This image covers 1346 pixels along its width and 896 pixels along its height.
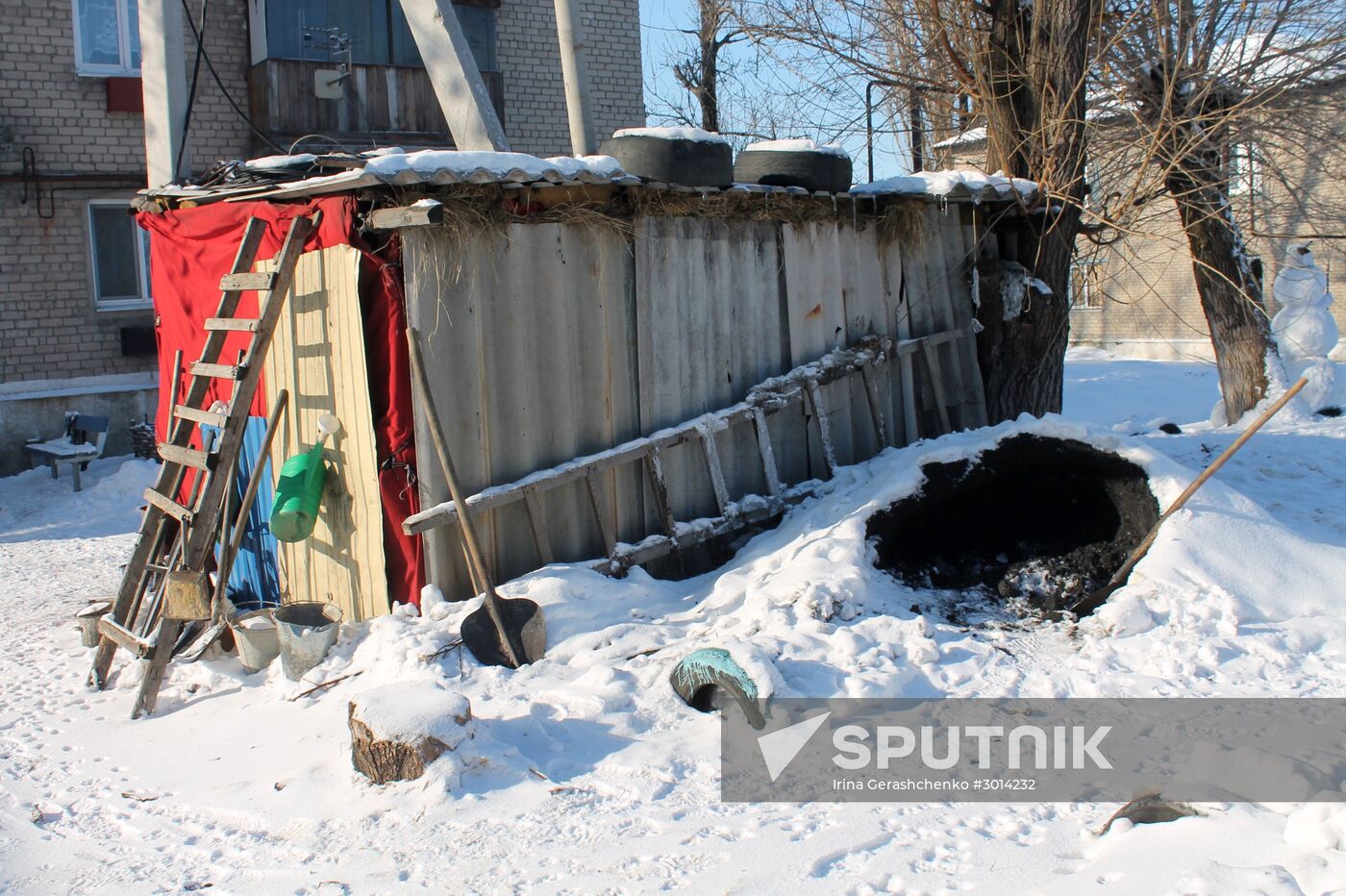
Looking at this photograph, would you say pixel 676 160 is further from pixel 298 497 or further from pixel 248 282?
pixel 298 497

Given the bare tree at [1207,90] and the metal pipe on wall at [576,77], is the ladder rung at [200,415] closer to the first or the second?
the metal pipe on wall at [576,77]

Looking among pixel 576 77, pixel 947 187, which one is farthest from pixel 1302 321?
pixel 576 77

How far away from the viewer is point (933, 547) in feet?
20.8

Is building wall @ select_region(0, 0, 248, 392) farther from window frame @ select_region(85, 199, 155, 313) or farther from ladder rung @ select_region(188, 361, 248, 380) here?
ladder rung @ select_region(188, 361, 248, 380)

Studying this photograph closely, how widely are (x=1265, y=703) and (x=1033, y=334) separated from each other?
13.2 ft

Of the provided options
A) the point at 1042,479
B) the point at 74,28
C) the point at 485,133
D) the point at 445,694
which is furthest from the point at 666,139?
the point at 74,28

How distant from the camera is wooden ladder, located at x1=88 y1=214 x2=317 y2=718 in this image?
529 centimetres

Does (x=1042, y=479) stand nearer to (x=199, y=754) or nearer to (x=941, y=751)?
(x=941, y=751)

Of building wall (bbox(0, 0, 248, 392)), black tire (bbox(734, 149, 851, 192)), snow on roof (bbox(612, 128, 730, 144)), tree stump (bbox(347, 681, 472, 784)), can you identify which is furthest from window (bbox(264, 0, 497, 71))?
tree stump (bbox(347, 681, 472, 784))

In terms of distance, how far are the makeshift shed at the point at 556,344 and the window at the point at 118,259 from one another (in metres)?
6.05

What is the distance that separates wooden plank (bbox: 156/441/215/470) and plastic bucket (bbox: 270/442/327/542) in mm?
355

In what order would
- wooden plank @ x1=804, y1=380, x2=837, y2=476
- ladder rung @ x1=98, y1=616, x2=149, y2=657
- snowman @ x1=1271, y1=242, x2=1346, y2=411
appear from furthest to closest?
snowman @ x1=1271, y1=242, x2=1346, y2=411
wooden plank @ x1=804, y1=380, x2=837, y2=476
ladder rung @ x1=98, y1=616, x2=149, y2=657

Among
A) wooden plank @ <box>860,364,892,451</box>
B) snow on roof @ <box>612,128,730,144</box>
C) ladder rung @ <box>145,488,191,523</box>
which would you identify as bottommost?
ladder rung @ <box>145,488,191,523</box>

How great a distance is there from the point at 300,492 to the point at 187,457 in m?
0.62
